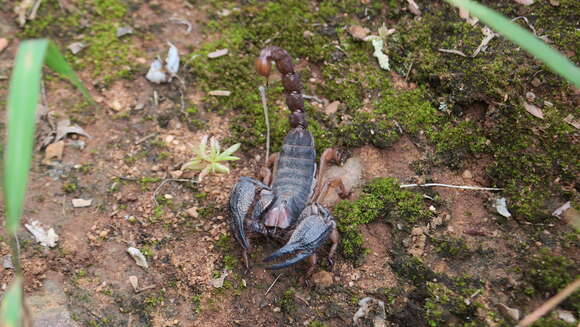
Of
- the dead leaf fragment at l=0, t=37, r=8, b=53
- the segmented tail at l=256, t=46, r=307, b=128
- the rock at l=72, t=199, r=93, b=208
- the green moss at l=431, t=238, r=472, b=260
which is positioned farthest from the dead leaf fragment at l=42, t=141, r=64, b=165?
the green moss at l=431, t=238, r=472, b=260

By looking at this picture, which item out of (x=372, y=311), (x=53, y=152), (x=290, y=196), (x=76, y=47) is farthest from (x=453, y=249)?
(x=76, y=47)

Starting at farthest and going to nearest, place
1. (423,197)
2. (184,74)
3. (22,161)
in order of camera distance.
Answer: (184,74) < (423,197) < (22,161)

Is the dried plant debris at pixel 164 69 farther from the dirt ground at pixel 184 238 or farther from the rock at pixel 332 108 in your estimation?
the rock at pixel 332 108

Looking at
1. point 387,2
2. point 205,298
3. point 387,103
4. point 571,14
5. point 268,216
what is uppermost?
point 571,14

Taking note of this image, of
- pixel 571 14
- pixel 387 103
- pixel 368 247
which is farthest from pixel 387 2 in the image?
pixel 368 247

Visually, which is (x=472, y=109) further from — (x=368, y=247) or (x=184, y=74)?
(x=184, y=74)

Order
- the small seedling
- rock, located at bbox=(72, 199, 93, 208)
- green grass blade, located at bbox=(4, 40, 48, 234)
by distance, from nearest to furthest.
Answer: green grass blade, located at bbox=(4, 40, 48, 234)
rock, located at bbox=(72, 199, 93, 208)
the small seedling

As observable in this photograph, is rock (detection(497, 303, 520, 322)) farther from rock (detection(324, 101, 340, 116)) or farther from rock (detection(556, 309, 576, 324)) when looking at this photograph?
rock (detection(324, 101, 340, 116))
